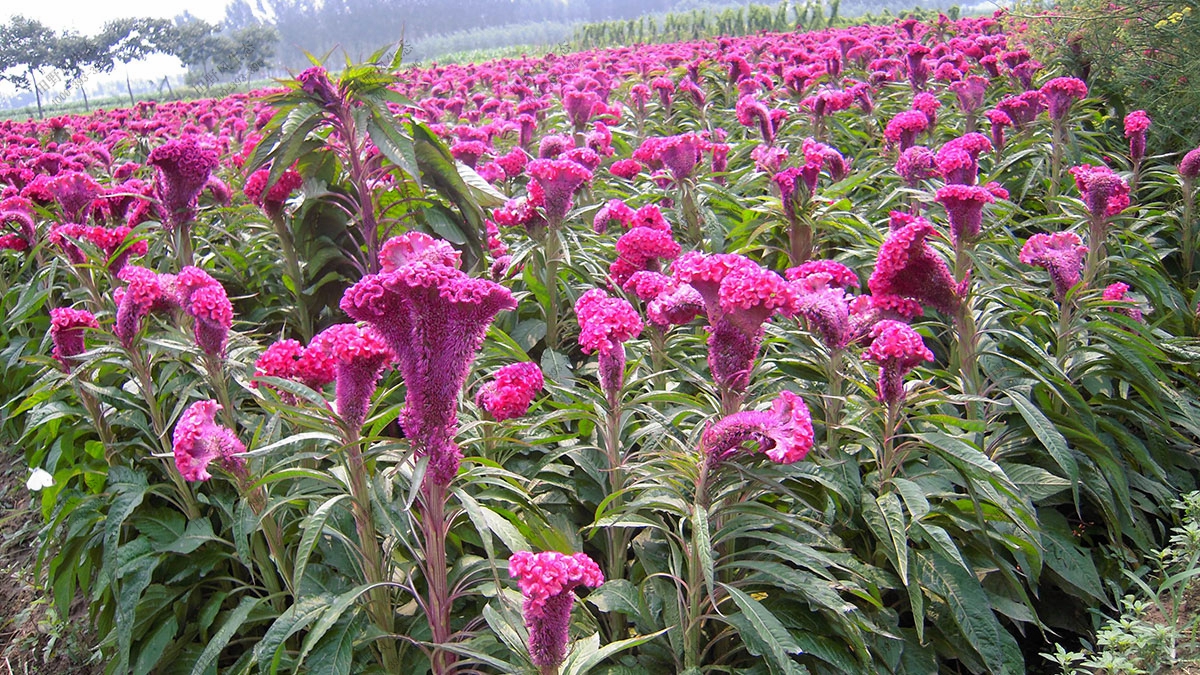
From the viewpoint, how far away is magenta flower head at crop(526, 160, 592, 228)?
3190 mm

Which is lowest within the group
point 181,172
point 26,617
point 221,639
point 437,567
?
point 26,617

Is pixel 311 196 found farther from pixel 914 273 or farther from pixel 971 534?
pixel 971 534

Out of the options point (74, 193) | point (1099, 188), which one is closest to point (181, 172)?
point (74, 193)

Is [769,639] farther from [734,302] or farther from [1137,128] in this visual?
[1137,128]

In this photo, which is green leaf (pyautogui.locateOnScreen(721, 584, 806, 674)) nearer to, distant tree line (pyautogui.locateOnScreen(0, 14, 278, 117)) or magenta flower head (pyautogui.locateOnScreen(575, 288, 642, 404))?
magenta flower head (pyautogui.locateOnScreen(575, 288, 642, 404))

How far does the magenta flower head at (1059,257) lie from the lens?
8.90 ft

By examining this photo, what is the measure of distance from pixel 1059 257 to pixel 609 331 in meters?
1.71

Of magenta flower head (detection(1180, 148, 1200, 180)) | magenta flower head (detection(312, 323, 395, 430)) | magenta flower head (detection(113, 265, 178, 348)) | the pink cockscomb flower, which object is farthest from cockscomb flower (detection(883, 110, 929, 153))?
magenta flower head (detection(113, 265, 178, 348))

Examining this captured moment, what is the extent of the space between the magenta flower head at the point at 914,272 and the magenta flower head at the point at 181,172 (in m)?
2.52

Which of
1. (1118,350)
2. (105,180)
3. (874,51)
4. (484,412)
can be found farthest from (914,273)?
(874,51)

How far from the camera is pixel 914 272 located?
2.37m

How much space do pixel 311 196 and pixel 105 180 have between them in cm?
383

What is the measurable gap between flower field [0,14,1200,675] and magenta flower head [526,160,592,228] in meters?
0.02

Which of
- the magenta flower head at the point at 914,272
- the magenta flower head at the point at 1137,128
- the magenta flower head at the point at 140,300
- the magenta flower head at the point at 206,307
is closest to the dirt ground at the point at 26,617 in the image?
the magenta flower head at the point at 140,300
